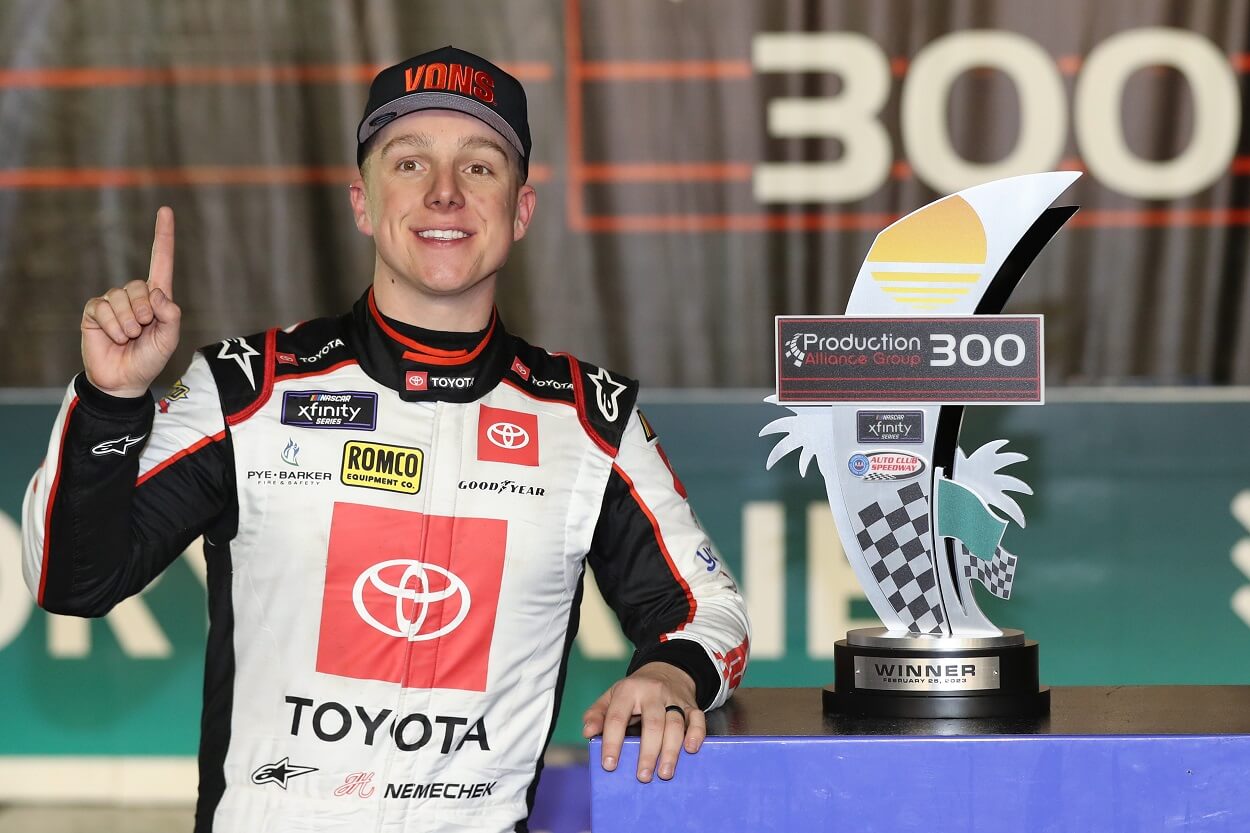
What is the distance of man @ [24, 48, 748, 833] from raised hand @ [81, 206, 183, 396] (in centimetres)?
2

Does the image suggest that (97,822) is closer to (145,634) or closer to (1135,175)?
Result: (145,634)

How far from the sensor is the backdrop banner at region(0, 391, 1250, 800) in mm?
2824

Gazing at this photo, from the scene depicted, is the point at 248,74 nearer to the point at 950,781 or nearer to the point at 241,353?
the point at 241,353

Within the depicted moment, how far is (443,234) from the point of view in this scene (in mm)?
1452

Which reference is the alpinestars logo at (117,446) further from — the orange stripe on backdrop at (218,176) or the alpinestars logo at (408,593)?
the orange stripe on backdrop at (218,176)

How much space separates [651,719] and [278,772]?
1.42 feet

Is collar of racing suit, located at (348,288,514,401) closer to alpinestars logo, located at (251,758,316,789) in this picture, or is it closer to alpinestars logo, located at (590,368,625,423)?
alpinestars logo, located at (590,368,625,423)

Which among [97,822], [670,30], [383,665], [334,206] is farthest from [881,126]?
[97,822]

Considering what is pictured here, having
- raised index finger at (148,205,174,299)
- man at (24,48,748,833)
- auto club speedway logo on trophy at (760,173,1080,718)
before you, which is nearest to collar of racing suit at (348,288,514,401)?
man at (24,48,748,833)

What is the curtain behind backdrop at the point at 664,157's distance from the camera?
2.74 meters

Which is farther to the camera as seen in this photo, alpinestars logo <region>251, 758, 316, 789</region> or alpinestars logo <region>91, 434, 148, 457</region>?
alpinestars logo <region>251, 758, 316, 789</region>

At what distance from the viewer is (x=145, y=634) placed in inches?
116

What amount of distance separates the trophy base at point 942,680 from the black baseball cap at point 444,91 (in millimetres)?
653

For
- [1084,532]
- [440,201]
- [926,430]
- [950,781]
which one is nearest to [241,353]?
[440,201]
